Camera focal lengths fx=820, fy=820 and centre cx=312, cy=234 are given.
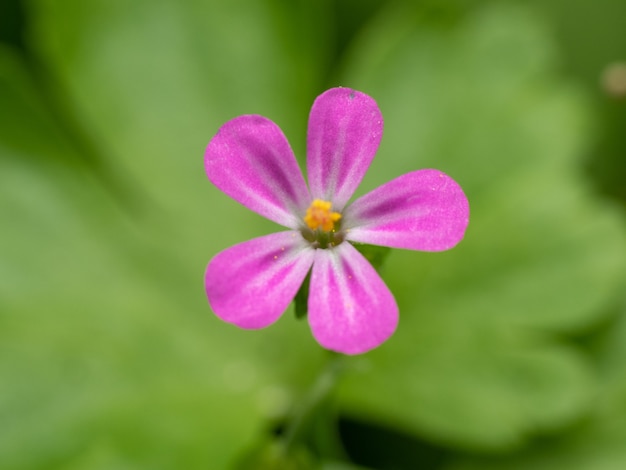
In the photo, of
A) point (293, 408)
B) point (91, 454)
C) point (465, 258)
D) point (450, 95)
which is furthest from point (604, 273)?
point (91, 454)

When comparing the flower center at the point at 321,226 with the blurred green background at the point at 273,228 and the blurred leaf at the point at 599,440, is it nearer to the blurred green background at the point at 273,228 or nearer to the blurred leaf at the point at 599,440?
the blurred green background at the point at 273,228

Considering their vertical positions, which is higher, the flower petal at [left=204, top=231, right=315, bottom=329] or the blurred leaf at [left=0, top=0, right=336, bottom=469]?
the blurred leaf at [left=0, top=0, right=336, bottom=469]

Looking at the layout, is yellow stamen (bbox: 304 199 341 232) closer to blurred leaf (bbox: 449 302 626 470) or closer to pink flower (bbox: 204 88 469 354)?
pink flower (bbox: 204 88 469 354)

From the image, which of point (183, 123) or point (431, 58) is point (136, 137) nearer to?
point (183, 123)

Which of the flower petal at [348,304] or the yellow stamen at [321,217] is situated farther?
the yellow stamen at [321,217]

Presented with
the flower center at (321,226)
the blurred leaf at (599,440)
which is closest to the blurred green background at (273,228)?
the blurred leaf at (599,440)

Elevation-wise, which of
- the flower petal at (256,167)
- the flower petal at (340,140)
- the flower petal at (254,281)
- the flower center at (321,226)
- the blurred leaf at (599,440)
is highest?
the blurred leaf at (599,440)

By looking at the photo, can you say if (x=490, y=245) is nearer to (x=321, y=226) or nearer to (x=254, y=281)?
(x=321, y=226)

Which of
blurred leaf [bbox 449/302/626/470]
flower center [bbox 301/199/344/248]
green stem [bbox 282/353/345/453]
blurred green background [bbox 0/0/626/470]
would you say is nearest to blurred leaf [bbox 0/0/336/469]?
blurred green background [bbox 0/0/626/470]

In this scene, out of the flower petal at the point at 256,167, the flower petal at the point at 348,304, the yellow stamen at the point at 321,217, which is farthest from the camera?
the yellow stamen at the point at 321,217
